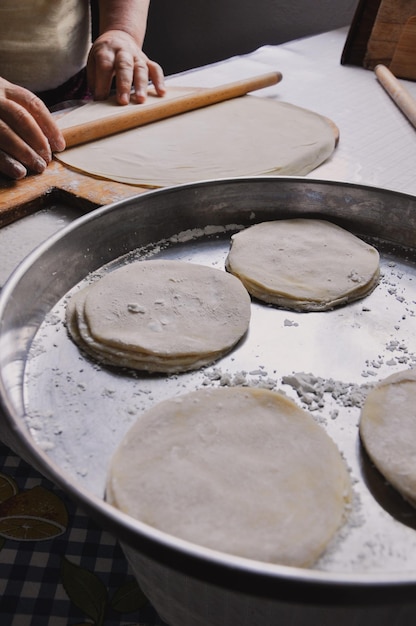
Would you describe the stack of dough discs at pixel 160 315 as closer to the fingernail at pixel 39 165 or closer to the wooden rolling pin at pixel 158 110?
the fingernail at pixel 39 165

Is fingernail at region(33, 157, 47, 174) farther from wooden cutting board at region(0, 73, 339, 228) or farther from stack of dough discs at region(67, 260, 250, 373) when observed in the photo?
stack of dough discs at region(67, 260, 250, 373)

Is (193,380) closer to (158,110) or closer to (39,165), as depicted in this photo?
(39,165)

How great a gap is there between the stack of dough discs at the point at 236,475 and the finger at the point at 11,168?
2.50 ft

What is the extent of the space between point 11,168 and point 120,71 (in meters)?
0.64

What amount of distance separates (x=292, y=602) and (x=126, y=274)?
620mm

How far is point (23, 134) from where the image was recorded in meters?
1.33

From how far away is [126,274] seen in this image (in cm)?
97

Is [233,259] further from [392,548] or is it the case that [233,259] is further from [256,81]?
[256,81]

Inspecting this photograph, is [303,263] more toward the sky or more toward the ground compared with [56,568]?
more toward the sky

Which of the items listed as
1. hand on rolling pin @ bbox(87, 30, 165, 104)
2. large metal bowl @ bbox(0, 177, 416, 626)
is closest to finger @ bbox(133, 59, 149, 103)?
hand on rolling pin @ bbox(87, 30, 165, 104)

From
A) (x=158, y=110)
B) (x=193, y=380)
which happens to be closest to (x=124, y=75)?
(x=158, y=110)

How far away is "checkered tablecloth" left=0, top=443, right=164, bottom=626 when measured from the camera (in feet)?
2.75

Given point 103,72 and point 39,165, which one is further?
point 103,72

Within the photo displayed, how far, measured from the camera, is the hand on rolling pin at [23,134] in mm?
1284
